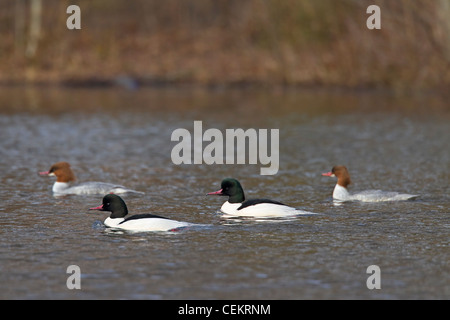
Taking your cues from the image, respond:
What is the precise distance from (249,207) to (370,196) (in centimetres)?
248

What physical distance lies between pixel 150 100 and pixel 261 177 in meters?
17.2

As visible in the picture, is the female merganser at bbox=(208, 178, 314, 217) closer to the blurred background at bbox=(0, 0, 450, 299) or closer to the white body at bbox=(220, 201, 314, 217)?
the white body at bbox=(220, 201, 314, 217)

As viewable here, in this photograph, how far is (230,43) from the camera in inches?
1705

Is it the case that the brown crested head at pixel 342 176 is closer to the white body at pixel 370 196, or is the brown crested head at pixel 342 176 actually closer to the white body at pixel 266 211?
the white body at pixel 370 196

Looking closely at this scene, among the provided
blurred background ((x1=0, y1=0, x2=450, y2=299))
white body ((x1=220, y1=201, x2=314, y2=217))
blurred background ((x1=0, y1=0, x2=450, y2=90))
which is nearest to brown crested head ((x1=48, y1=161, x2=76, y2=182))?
blurred background ((x1=0, y1=0, x2=450, y2=299))

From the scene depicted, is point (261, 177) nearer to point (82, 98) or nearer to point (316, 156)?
point (316, 156)

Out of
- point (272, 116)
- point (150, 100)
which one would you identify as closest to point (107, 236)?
point (272, 116)

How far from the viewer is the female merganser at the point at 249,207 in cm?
1270

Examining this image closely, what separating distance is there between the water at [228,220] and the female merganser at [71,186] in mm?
282

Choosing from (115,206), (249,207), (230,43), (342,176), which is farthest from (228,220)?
(230,43)

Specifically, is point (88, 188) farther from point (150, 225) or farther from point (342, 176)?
point (342, 176)

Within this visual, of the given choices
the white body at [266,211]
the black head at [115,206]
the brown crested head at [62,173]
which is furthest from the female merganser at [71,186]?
the white body at [266,211]

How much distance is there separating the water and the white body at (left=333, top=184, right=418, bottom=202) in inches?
6.2
